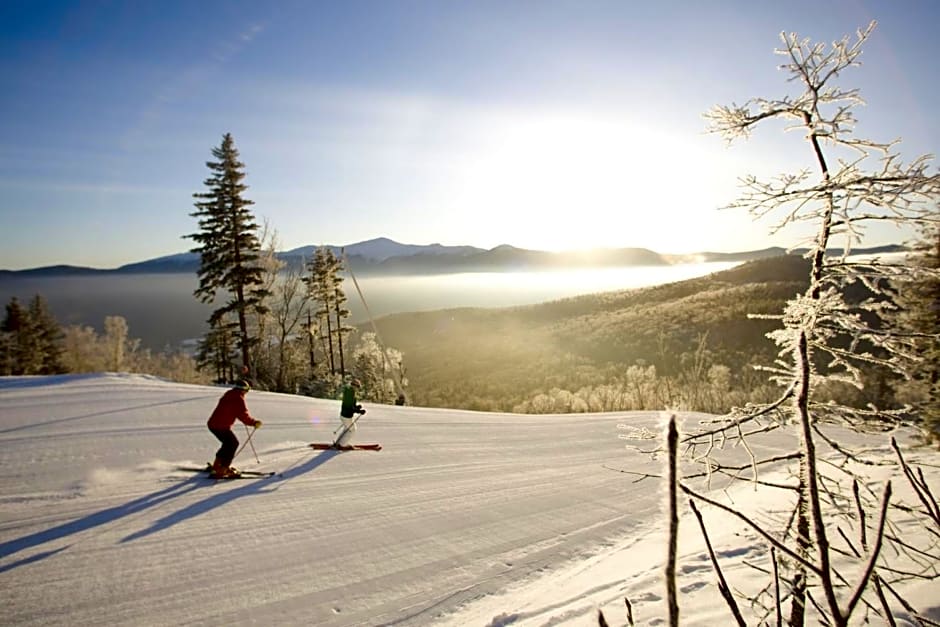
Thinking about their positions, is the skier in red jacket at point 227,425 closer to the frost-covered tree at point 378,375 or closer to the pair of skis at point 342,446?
the pair of skis at point 342,446

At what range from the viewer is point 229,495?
6.93 meters

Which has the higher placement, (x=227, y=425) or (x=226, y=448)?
(x=227, y=425)

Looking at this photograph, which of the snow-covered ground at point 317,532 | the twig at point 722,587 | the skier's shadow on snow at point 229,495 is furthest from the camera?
the skier's shadow on snow at point 229,495

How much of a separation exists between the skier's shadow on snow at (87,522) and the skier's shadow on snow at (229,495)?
0.47 meters

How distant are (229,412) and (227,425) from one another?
0.20 meters

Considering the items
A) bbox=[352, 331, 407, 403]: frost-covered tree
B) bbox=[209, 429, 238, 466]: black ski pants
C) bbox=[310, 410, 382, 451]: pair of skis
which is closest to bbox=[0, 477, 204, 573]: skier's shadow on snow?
bbox=[209, 429, 238, 466]: black ski pants

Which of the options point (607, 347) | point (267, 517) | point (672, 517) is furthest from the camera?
point (607, 347)

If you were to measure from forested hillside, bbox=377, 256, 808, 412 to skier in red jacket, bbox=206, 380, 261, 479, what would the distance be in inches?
683

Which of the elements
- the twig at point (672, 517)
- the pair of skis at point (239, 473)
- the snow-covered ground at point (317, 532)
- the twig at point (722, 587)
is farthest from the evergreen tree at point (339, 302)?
the twig at point (672, 517)

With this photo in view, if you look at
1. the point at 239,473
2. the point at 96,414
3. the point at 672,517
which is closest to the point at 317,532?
the point at 239,473

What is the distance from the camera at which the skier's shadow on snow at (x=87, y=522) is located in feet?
16.6

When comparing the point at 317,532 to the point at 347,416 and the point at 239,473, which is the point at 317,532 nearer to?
the point at 239,473

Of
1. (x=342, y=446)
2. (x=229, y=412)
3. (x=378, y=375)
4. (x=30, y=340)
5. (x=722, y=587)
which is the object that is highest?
(x=722, y=587)

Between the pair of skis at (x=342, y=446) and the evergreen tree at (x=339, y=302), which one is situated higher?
the evergreen tree at (x=339, y=302)
